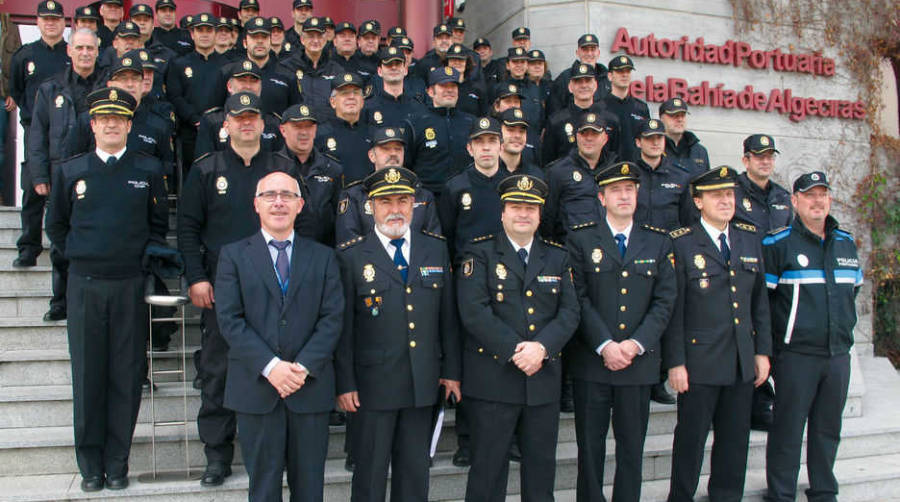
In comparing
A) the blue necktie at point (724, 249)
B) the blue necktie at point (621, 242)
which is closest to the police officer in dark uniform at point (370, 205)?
the blue necktie at point (621, 242)

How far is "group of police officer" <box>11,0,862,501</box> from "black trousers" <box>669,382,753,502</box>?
0.5 inches

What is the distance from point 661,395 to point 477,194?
2129mm

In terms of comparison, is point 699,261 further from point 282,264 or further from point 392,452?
point 282,264

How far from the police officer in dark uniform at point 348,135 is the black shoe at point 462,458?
7.51ft

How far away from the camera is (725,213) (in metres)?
4.69

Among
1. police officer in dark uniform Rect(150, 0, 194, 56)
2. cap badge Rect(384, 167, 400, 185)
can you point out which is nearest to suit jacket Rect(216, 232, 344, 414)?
cap badge Rect(384, 167, 400, 185)

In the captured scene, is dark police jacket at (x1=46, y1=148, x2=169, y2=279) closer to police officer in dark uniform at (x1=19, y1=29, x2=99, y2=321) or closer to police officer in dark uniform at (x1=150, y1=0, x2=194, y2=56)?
police officer in dark uniform at (x1=19, y1=29, x2=99, y2=321)

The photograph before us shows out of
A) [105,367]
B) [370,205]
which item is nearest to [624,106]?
[370,205]

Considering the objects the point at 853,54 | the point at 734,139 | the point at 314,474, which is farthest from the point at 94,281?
the point at 853,54

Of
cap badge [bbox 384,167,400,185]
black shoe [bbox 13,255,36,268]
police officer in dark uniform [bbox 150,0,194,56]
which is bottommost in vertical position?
black shoe [bbox 13,255,36,268]

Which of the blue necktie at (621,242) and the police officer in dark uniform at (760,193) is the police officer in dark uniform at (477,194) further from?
the police officer in dark uniform at (760,193)

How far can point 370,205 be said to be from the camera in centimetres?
502

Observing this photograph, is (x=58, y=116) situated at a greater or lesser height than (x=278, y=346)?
greater

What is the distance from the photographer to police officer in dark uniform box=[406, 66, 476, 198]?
6.27 meters
